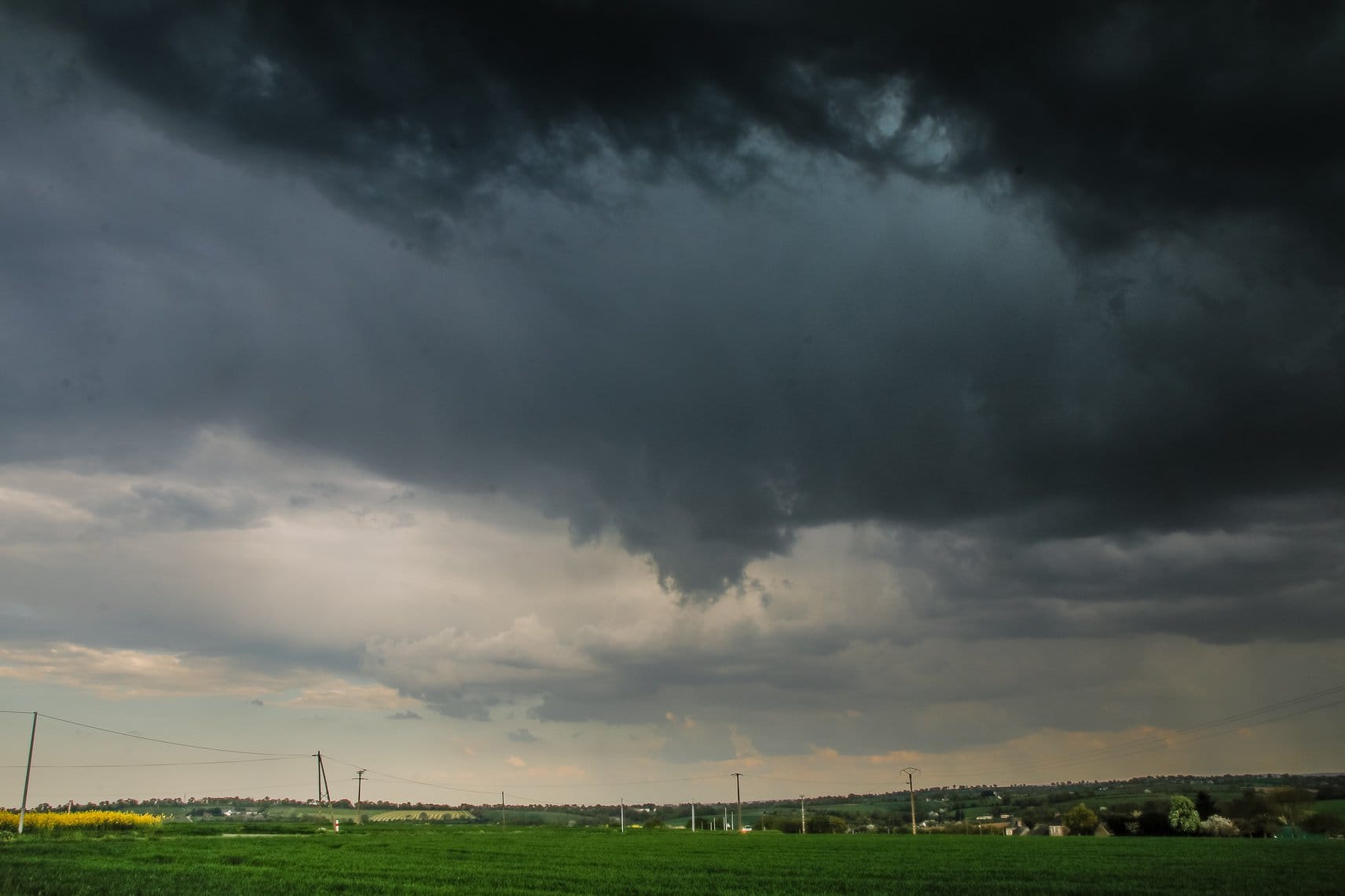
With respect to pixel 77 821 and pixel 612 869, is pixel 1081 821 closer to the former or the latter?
pixel 612 869

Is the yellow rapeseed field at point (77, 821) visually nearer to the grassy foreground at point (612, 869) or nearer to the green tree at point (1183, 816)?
the grassy foreground at point (612, 869)

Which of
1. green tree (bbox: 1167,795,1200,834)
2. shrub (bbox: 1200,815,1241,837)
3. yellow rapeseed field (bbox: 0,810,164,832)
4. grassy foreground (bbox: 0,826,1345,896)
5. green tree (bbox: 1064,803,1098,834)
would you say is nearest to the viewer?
grassy foreground (bbox: 0,826,1345,896)

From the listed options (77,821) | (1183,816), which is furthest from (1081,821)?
(77,821)

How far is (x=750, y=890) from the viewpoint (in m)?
35.8

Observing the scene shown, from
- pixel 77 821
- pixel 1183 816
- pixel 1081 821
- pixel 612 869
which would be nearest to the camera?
pixel 612 869

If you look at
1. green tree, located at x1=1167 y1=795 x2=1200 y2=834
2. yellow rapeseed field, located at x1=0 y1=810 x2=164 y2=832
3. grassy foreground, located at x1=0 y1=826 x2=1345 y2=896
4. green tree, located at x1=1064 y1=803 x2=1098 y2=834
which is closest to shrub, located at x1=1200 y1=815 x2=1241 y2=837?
green tree, located at x1=1167 y1=795 x2=1200 y2=834

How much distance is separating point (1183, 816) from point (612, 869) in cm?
12337

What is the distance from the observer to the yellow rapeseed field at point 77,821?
226 feet

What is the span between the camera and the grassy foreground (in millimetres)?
35188

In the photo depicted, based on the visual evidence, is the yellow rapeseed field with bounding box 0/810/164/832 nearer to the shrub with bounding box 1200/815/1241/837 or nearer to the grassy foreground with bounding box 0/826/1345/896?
the grassy foreground with bounding box 0/826/1345/896

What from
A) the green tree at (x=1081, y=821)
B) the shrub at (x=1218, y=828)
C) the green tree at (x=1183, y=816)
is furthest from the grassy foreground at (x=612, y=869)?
the green tree at (x=1081, y=821)

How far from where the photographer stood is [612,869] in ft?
166

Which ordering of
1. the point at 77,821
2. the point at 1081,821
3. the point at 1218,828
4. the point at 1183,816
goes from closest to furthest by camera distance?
the point at 77,821, the point at 1218,828, the point at 1183,816, the point at 1081,821

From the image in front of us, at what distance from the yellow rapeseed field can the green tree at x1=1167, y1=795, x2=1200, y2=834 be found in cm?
13758
